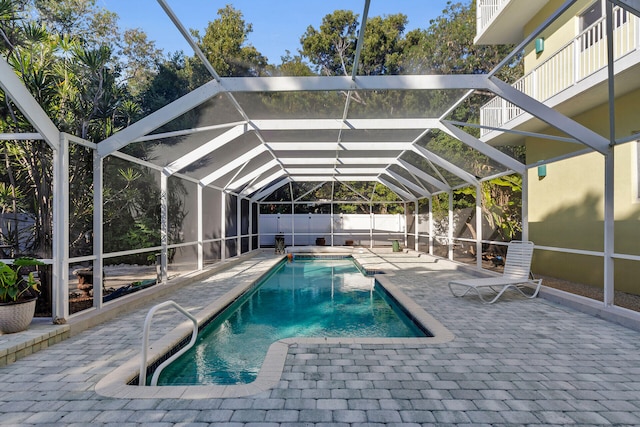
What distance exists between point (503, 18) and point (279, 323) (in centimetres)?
997

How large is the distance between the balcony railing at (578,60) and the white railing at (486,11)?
2.07 meters

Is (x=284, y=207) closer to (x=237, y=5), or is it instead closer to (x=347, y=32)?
(x=347, y=32)

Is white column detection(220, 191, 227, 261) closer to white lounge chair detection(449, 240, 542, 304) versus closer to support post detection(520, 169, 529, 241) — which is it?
white lounge chair detection(449, 240, 542, 304)

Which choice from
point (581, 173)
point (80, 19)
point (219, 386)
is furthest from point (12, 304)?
point (80, 19)

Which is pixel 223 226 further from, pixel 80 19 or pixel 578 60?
pixel 578 60

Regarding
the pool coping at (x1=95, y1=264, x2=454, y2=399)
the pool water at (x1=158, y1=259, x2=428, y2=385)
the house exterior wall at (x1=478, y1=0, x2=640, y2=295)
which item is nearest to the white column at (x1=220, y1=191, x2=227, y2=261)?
the pool water at (x1=158, y1=259, x2=428, y2=385)

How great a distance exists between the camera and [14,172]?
5527 millimetres

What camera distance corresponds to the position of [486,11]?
1145 centimetres

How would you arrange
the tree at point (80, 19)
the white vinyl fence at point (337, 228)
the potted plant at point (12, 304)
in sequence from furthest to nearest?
1. the white vinyl fence at point (337, 228)
2. the tree at point (80, 19)
3. the potted plant at point (12, 304)

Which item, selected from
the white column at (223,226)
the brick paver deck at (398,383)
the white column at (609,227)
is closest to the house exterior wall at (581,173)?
the white column at (609,227)

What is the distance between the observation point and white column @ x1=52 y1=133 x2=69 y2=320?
453 centimetres

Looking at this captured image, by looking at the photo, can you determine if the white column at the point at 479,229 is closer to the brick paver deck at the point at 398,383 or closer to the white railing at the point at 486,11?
the brick paver deck at the point at 398,383

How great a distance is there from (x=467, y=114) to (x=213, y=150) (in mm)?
5342

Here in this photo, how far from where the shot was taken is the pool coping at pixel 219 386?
290 cm
